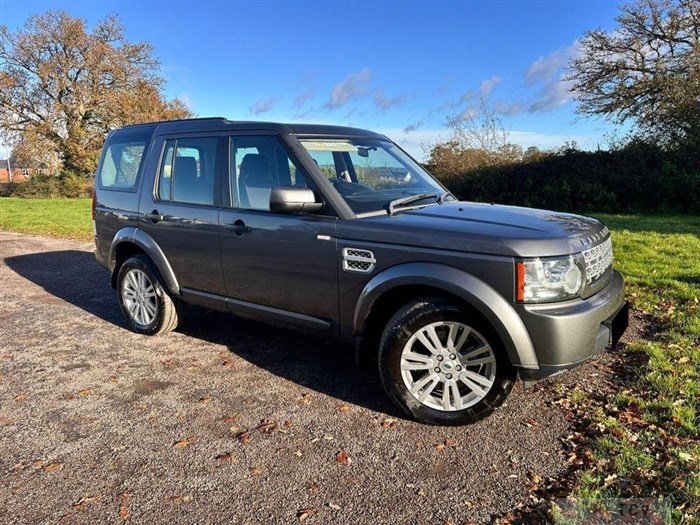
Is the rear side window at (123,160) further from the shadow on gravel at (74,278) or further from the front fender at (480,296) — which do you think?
the front fender at (480,296)

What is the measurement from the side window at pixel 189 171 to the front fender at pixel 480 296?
2.05m

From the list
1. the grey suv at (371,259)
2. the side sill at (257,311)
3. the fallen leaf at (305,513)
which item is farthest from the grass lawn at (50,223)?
the fallen leaf at (305,513)

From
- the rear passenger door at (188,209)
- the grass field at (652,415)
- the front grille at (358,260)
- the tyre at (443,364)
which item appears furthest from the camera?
the rear passenger door at (188,209)

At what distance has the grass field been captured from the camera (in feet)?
9.02

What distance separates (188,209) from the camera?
4.73m

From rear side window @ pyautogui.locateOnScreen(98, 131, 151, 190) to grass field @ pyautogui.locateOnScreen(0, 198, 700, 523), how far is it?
14.7 feet

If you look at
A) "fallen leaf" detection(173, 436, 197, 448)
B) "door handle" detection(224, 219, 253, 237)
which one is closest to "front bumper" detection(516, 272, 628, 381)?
"fallen leaf" detection(173, 436, 197, 448)

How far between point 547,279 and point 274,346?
278 cm

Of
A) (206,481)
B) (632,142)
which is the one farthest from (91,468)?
(632,142)

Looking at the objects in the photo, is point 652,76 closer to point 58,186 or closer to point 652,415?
point 652,415

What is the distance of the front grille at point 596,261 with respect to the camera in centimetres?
333

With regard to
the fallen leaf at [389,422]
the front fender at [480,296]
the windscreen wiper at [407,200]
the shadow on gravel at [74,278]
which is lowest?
the fallen leaf at [389,422]

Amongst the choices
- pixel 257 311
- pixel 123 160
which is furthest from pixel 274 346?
pixel 123 160

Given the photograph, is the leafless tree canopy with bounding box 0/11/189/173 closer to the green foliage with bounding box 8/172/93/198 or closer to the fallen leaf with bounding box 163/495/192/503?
the green foliage with bounding box 8/172/93/198
